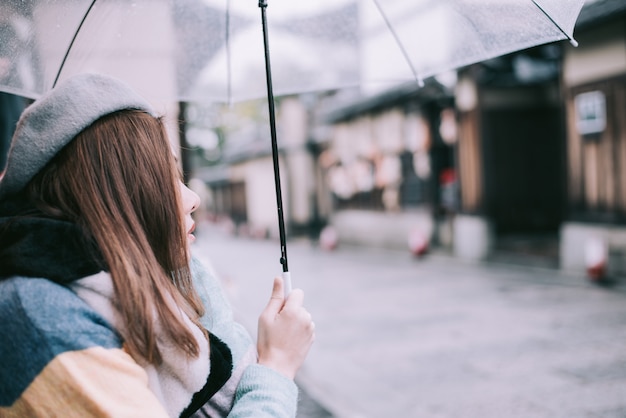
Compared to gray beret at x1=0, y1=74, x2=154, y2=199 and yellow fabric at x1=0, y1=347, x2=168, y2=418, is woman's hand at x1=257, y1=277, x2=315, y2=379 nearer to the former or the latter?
yellow fabric at x1=0, y1=347, x2=168, y2=418

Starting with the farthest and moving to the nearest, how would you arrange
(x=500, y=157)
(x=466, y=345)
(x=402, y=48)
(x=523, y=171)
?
(x=523, y=171) < (x=500, y=157) < (x=466, y=345) < (x=402, y=48)

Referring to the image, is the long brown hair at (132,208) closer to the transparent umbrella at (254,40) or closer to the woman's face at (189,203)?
the woman's face at (189,203)

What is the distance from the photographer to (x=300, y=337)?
143 centimetres

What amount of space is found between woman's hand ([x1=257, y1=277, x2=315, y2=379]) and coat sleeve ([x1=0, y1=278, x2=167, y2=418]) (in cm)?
38

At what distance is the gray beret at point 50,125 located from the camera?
3.85 ft

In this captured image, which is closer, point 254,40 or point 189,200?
point 189,200

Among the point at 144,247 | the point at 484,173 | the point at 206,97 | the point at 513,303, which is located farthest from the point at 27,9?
the point at 484,173

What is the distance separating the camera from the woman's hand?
4.54 ft

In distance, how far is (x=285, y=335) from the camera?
4.63 feet

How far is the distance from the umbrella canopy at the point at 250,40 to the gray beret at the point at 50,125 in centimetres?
110

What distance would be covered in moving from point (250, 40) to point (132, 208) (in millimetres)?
1964

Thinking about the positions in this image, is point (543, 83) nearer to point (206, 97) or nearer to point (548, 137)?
point (548, 137)

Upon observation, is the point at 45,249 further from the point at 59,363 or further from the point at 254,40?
the point at 254,40

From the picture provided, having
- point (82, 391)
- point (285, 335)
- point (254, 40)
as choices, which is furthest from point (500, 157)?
point (82, 391)
